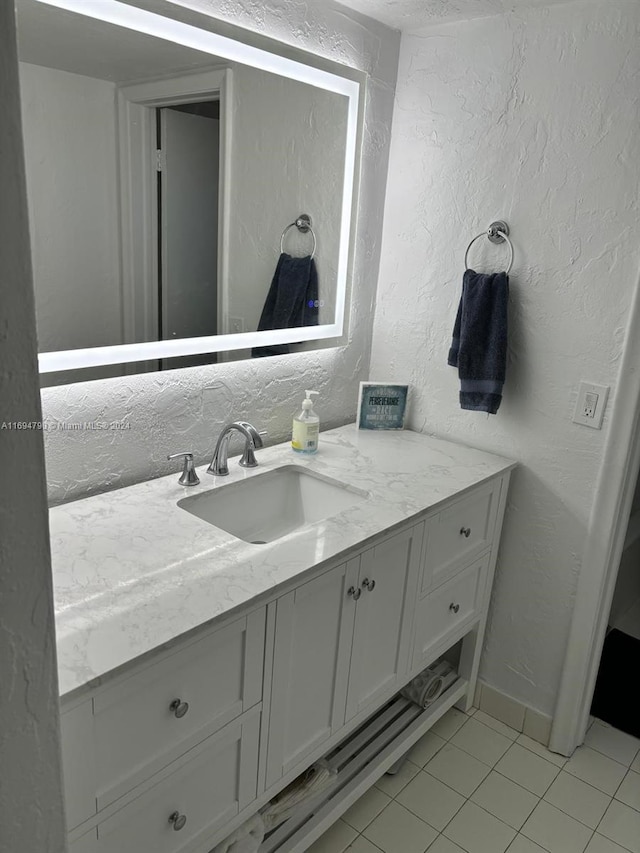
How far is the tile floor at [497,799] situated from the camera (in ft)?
5.76

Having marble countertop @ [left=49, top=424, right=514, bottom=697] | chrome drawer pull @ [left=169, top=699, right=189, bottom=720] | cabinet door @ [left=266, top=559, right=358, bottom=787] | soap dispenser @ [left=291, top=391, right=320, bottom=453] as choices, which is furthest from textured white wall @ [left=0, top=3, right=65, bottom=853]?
soap dispenser @ [left=291, top=391, right=320, bottom=453]

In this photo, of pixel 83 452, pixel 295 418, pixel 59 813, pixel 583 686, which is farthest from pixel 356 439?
pixel 59 813

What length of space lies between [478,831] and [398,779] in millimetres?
Result: 250

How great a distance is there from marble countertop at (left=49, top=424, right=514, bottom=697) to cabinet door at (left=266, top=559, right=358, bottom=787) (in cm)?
9

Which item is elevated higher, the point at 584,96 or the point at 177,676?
the point at 584,96

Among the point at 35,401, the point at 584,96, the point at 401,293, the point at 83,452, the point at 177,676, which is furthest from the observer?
the point at 401,293

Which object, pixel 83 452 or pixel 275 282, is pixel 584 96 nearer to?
pixel 275 282

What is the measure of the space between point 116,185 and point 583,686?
1.85 m

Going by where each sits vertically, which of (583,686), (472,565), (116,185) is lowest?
(583,686)

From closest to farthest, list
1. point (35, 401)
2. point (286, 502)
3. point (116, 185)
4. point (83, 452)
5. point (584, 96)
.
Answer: point (35, 401) < point (116, 185) < point (83, 452) < point (584, 96) < point (286, 502)

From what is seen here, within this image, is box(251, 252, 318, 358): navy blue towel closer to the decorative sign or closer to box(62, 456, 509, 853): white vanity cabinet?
the decorative sign

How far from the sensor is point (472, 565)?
1.97 m

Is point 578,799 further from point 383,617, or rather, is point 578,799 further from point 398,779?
point 383,617

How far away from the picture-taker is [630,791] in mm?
1955
